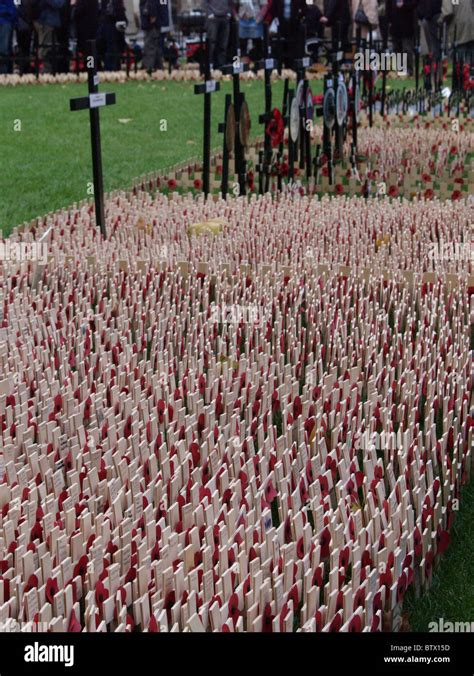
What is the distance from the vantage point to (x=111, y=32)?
28312 millimetres

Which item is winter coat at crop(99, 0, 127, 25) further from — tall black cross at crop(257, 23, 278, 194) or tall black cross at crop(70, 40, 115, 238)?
tall black cross at crop(70, 40, 115, 238)

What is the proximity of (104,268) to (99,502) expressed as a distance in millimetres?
3680

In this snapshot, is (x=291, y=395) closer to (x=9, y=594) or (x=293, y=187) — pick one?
(x=9, y=594)

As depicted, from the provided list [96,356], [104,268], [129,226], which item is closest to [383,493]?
[96,356]

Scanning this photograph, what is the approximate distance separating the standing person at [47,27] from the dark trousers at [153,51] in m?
2.26

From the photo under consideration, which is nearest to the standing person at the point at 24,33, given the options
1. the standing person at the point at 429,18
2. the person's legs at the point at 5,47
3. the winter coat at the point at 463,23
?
the person's legs at the point at 5,47

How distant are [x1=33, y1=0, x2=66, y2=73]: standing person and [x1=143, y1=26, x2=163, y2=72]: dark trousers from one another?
2262 mm

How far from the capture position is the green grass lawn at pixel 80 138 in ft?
42.2

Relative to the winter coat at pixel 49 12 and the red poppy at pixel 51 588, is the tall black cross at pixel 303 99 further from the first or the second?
the winter coat at pixel 49 12

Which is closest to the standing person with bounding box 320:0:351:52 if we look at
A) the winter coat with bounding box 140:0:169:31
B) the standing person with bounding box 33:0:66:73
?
the winter coat with bounding box 140:0:169:31

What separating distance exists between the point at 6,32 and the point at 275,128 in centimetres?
1562

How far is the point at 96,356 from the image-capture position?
638 cm

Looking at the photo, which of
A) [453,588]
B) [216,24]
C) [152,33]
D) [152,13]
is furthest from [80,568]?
[152,33]

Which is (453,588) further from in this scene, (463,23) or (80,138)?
(463,23)
